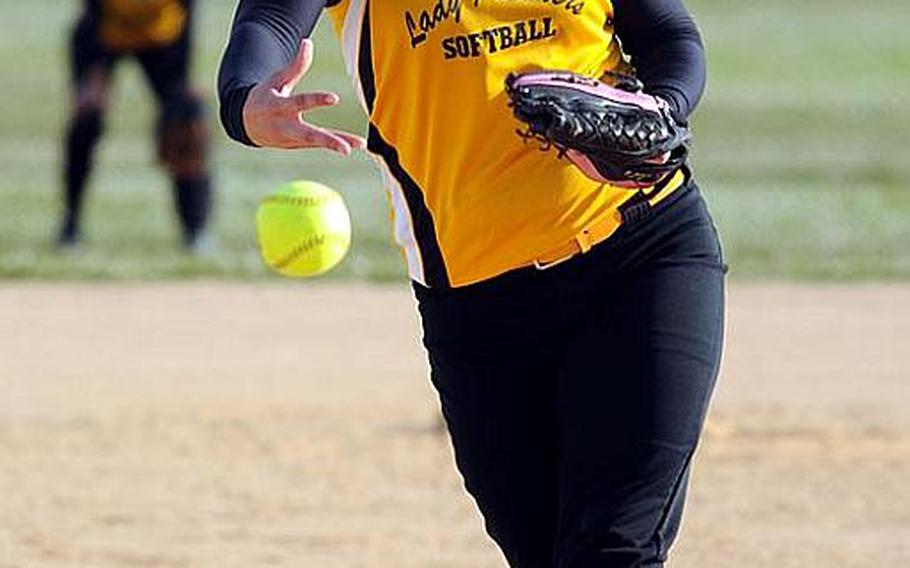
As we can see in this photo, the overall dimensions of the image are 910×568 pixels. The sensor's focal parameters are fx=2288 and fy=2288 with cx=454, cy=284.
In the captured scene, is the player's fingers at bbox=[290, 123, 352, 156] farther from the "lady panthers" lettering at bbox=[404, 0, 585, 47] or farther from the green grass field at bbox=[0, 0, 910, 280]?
the green grass field at bbox=[0, 0, 910, 280]

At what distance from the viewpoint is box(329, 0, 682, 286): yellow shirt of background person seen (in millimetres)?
3803

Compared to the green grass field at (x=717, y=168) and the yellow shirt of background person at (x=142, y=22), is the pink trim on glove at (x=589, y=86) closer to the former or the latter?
the green grass field at (x=717, y=168)

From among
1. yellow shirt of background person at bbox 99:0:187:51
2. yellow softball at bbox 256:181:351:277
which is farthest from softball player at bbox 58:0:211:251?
yellow softball at bbox 256:181:351:277

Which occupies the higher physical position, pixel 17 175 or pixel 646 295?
pixel 646 295

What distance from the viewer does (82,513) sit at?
6.76 meters

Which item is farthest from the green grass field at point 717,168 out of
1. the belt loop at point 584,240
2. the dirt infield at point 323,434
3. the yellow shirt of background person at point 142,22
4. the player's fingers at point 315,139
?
the player's fingers at point 315,139

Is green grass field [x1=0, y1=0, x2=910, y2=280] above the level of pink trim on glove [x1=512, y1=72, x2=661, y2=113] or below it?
below

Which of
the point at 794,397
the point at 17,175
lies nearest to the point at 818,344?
the point at 794,397

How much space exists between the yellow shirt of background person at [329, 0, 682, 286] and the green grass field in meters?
7.77

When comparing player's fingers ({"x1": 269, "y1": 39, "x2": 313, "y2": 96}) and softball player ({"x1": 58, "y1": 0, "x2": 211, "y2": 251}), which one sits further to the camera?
softball player ({"x1": 58, "y1": 0, "x2": 211, "y2": 251})

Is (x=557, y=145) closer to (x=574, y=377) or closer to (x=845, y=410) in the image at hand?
(x=574, y=377)

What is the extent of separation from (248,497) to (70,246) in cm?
556

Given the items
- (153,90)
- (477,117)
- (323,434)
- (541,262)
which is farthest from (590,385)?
(153,90)

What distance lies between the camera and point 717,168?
58.4ft
